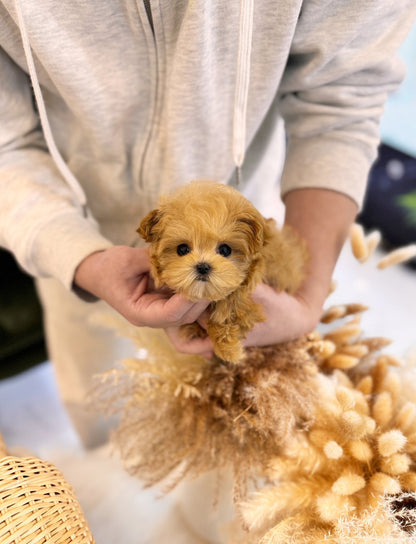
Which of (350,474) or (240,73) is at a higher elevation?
(240,73)

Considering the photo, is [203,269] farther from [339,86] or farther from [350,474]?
[339,86]

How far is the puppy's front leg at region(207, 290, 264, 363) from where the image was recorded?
0.51 metres

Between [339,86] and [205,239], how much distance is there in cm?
39

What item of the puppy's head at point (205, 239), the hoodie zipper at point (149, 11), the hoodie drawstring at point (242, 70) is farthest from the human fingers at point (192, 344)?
the hoodie zipper at point (149, 11)

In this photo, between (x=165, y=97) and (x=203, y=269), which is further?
(x=165, y=97)

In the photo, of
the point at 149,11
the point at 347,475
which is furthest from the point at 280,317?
the point at 149,11

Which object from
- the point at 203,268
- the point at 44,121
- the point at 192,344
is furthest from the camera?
the point at 44,121

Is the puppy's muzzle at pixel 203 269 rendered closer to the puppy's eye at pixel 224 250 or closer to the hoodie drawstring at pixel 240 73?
the puppy's eye at pixel 224 250

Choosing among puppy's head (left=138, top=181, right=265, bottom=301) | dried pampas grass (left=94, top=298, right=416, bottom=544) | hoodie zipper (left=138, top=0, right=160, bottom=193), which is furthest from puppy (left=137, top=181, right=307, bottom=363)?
hoodie zipper (left=138, top=0, right=160, bottom=193)

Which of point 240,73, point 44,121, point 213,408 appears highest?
point 240,73

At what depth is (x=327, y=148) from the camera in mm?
722

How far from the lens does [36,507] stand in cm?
44

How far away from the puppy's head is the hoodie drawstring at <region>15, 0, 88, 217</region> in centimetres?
29

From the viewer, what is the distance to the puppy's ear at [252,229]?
45 cm
